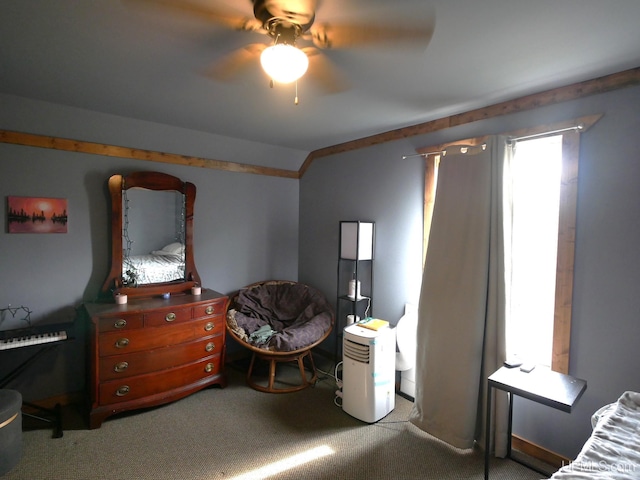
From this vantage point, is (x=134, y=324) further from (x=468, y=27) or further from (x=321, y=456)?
(x=468, y=27)

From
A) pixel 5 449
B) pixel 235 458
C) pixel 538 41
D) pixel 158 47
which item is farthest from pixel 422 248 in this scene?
pixel 5 449

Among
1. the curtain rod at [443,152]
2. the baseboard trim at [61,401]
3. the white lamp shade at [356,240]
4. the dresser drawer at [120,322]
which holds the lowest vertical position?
the baseboard trim at [61,401]

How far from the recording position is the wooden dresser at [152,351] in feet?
7.91

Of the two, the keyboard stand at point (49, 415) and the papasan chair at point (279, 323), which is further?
the papasan chair at point (279, 323)

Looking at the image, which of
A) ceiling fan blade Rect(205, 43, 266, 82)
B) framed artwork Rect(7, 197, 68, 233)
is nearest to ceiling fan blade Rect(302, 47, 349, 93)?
ceiling fan blade Rect(205, 43, 266, 82)

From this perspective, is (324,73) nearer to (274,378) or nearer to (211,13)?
(211,13)

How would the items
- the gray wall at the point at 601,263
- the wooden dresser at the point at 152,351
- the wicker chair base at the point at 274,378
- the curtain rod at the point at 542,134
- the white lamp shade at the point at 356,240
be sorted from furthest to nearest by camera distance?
the white lamp shade at the point at 356,240
the wicker chair base at the point at 274,378
the wooden dresser at the point at 152,351
the curtain rod at the point at 542,134
the gray wall at the point at 601,263

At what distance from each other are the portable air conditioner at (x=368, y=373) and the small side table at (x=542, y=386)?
82cm

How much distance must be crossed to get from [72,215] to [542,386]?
3570 millimetres

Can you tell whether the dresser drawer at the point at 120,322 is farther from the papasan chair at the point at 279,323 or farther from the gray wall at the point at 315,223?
the papasan chair at the point at 279,323

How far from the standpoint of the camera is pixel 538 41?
1.56 m

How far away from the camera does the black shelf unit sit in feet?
10.3

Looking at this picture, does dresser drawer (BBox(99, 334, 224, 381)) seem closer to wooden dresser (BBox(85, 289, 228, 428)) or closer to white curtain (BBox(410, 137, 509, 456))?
wooden dresser (BBox(85, 289, 228, 428))

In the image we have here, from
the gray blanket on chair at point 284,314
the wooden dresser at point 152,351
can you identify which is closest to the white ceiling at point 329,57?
the wooden dresser at point 152,351
